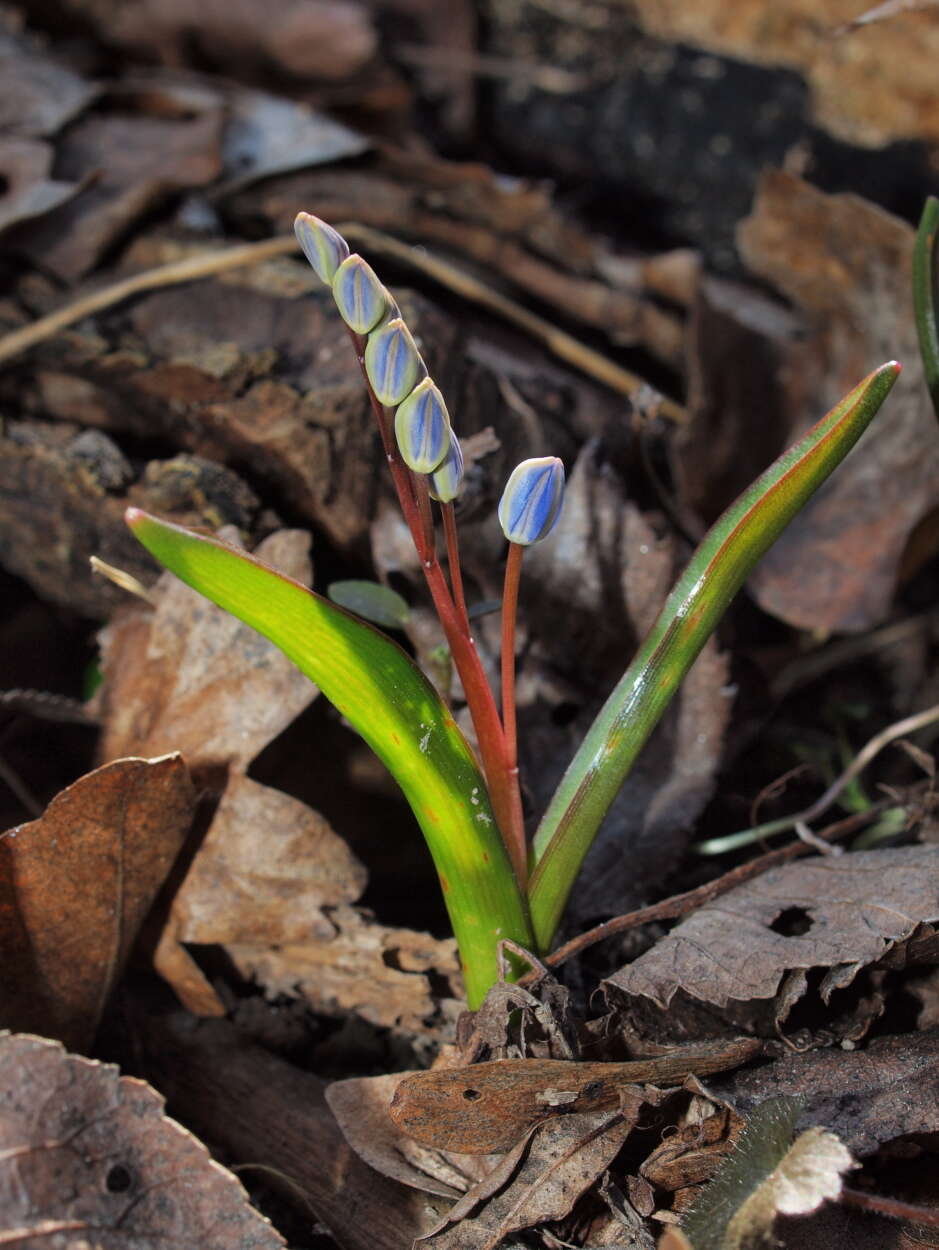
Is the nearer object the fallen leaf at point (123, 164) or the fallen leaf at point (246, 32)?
the fallen leaf at point (123, 164)

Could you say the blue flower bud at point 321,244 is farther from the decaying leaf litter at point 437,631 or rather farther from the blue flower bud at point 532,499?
the decaying leaf litter at point 437,631

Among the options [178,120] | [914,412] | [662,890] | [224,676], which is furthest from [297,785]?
[178,120]

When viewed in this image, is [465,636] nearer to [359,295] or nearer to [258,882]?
[359,295]

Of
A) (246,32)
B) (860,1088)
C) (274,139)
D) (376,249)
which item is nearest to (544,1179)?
(860,1088)

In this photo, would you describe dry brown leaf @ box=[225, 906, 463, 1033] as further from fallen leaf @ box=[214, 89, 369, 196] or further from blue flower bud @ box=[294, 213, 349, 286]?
fallen leaf @ box=[214, 89, 369, 196]

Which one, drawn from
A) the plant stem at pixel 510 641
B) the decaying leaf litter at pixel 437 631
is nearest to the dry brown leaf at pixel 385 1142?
the decaying leaf litter at pixel 437 631

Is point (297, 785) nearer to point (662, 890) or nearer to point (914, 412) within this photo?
point (662, 890)

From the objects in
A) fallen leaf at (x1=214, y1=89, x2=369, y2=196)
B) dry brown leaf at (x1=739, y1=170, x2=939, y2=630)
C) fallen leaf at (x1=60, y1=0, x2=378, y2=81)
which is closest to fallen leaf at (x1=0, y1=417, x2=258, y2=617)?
fallen leaf at (x1=214, y1=89, x2=369, y2=196)

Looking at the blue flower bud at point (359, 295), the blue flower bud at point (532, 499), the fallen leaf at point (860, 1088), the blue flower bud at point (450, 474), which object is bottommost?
the fallen leaf at point (860, 1088)
